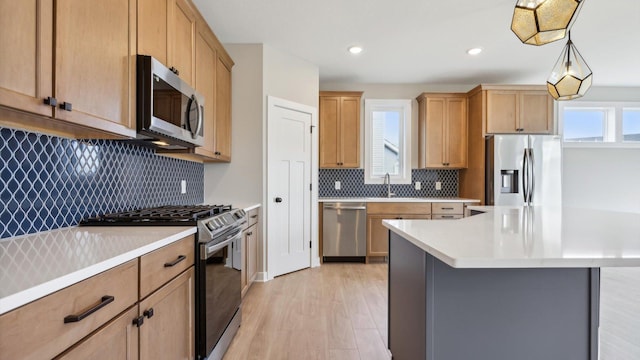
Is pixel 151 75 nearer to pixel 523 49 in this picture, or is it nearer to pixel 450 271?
pixel 450 271

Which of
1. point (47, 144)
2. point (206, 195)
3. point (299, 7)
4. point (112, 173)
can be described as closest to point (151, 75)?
point (47, 144)

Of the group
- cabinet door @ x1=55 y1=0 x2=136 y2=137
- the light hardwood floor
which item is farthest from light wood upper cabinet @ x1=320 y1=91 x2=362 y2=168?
cabinet door @ x1=55 y1=0 x2=136 y2=137

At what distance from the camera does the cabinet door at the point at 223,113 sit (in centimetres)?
304

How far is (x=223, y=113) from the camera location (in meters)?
3.22

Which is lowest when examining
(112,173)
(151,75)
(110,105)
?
(112,173)

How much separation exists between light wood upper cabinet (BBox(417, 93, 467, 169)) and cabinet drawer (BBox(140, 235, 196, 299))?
12.7 ft

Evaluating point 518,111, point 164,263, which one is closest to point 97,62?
point 164,263

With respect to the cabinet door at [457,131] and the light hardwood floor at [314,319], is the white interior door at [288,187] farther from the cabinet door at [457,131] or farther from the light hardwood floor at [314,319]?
the cabinet door at [457,131]

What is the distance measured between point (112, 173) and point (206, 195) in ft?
5.06

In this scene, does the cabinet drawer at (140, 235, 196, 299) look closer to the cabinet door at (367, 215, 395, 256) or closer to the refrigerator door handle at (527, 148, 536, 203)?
the cabinet door at (367, 215, 395, 256)

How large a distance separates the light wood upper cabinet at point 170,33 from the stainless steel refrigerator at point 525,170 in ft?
12.1

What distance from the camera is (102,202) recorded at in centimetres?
184

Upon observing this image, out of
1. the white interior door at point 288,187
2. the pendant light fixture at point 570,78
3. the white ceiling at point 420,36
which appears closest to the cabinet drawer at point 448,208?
the white interior door at point 288,187

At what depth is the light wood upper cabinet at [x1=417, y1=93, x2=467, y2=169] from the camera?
4648 mm
